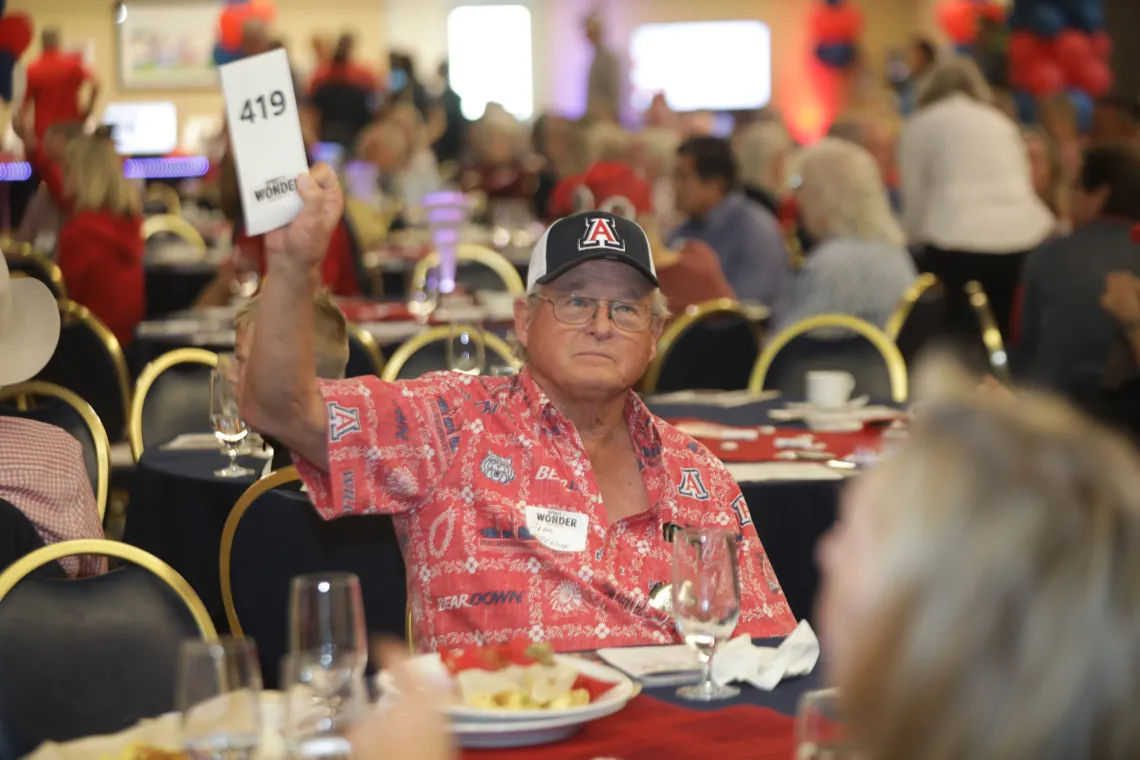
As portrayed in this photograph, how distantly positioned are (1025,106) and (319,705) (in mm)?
12571

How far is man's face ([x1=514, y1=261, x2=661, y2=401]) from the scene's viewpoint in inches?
98.6

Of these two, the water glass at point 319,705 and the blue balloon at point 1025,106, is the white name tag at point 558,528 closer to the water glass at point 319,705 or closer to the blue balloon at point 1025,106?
the water glass at point 319,705

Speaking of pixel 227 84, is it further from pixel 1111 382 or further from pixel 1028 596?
pixel 1111 382

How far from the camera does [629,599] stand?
2324 mm

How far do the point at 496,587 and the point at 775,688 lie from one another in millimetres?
526

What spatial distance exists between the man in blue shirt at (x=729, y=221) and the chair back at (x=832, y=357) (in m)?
2.44

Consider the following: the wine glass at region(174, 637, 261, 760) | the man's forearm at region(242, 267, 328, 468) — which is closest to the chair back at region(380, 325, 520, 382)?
the man's forearm at region(242, 267, 328, 468)

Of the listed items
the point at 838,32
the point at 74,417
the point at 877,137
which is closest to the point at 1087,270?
the point at 74,417

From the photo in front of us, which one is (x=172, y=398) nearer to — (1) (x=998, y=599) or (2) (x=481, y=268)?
(1) (x=998, y=599)

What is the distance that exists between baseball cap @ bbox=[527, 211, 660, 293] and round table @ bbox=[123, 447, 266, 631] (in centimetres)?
120

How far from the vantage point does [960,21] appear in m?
17.7

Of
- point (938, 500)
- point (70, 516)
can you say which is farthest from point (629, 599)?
point (938, 500)

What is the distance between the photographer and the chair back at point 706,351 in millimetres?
5367

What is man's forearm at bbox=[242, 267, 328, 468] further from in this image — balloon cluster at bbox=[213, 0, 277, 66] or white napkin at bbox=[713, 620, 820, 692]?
balloon cluster at bbox=[213, 0, 277, 66]
